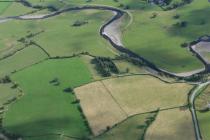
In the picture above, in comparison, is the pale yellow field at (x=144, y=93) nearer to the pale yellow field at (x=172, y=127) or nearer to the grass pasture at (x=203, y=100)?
the grass pasture at (x=203, y=100)

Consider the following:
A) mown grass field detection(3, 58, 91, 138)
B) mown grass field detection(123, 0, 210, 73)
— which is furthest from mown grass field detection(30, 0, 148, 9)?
mown grass field detection(3, 58, 91, 138)

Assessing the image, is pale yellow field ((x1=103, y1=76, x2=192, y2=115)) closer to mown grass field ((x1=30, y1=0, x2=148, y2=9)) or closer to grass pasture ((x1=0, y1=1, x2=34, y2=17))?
mown grass field ((x1=30, y1=0, x2=148, y2=9))

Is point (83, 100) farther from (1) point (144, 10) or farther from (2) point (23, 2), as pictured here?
(2) point (23, 2)

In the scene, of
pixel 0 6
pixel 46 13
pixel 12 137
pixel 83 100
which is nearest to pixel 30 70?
pixel 83 100

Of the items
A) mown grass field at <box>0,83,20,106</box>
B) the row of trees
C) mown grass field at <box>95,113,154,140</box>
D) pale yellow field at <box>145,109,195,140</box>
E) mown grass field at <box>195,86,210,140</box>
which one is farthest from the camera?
the row of trees

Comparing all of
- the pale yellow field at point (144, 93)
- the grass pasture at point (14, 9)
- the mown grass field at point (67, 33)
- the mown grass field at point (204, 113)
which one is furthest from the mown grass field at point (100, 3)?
the mown grass field at point (204, 113)

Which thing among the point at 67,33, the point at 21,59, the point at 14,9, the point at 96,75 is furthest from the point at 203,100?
the point at 14,9

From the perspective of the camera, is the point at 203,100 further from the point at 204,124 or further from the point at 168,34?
the point at 168,34
